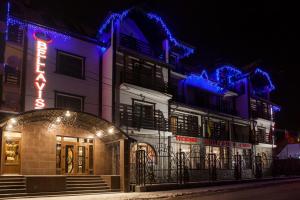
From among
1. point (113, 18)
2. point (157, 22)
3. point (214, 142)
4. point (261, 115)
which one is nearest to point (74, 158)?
point (113, 18)

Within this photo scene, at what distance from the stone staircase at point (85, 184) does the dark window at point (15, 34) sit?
892 centimetres

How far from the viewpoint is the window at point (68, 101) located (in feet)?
79.3

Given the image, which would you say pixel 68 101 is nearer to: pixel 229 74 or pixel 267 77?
pixel 229 74

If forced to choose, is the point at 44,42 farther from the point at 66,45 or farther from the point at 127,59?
the point at 127,59

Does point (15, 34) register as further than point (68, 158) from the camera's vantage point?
No

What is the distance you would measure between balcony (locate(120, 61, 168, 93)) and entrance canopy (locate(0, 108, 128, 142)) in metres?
4.39

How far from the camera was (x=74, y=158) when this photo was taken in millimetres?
24812

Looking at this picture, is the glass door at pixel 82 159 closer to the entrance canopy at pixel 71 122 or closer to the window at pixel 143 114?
the entrance canopy at pixel 71 122

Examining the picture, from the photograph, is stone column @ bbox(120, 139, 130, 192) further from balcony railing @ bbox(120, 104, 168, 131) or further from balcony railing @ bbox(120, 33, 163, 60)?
balcony railing @ bbox(120, 33, 163, 60)

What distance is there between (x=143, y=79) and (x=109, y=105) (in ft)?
13.5

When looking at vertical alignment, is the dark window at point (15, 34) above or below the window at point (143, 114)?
above

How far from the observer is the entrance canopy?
67.9 ft

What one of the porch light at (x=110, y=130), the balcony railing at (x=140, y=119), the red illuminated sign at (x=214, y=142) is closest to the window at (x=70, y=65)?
the balcony railing at (x=140, y=119)

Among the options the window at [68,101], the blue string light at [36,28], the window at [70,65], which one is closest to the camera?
the blue string light at [36,28]
